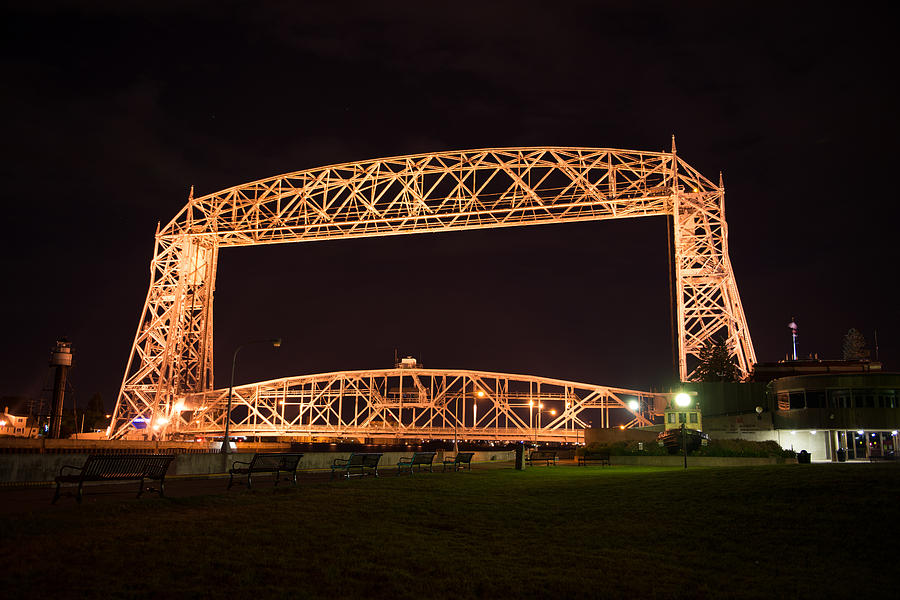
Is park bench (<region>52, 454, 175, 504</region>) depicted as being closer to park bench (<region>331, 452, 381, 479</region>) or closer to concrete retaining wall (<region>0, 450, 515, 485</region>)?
concrete retaining wall (<region>0, 450, 515, 485</region>)

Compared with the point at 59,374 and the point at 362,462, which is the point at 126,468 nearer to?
the point at 362,462

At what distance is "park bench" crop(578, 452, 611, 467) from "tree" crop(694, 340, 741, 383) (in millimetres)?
25038

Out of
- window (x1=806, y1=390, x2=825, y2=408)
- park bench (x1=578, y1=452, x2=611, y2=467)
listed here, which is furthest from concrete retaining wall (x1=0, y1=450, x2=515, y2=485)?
window (x1=806, y1=390, x2=825, y2=408)

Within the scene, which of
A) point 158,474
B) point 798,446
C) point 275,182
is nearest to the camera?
point 158,474

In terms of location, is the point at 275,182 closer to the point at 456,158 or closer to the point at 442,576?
the point at 456,158

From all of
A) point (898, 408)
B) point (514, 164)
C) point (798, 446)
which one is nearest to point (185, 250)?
point (514, 164)

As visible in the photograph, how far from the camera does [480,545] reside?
9273 millimetres

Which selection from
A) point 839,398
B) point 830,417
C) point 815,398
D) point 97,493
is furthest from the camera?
point 815,398

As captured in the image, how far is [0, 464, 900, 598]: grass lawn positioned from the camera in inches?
284

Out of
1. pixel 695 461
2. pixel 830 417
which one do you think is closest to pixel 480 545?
pixel 695 461

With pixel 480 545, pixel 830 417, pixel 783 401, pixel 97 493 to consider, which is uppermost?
pixel 783 401

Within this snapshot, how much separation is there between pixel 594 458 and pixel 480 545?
2525cm

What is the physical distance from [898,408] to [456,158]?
34728 mm

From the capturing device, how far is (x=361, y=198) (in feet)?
189
